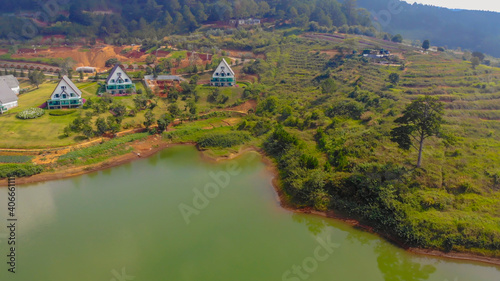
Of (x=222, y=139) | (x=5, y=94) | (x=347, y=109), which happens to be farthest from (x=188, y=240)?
(x=5, y=94)

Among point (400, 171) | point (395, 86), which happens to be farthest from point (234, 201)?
point (395, 86)

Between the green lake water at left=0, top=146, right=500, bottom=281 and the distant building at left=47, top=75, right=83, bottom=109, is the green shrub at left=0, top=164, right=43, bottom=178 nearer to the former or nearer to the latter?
the green lake water at left=0, top=146, right=500, bottom=281

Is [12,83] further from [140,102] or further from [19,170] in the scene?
[19,170]

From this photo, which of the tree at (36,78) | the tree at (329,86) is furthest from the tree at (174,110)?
the tree at (36,78)

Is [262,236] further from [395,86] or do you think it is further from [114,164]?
[395,86]

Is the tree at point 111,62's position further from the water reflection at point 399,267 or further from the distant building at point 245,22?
the water reflection at point 399,267

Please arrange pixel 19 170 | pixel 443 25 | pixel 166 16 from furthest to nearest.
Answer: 1. pixel 443 25
2. pixel 166 16
3. pixel 19 170
